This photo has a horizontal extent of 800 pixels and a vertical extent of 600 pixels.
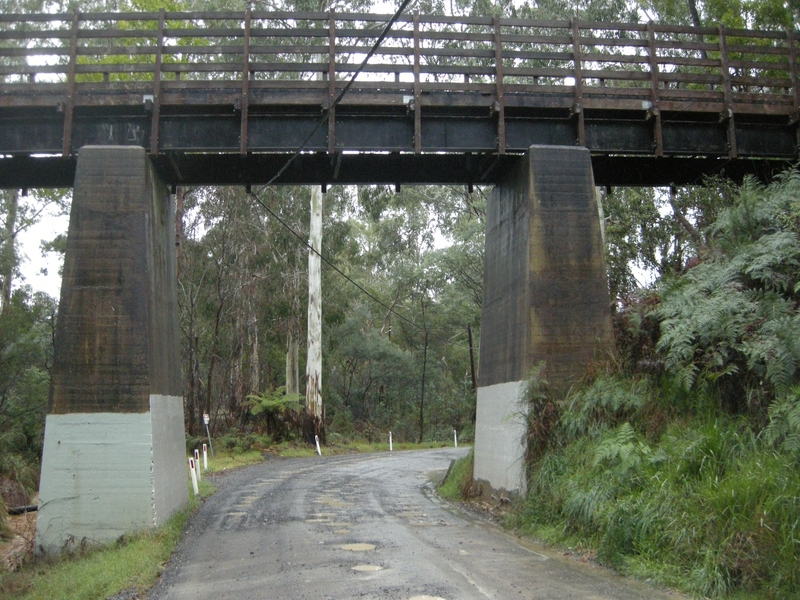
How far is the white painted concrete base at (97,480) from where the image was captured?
11.4 meters

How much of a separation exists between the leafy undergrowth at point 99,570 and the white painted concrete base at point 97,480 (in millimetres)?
273

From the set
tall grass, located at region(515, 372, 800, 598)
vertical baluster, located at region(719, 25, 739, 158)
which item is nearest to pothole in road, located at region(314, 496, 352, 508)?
tall grass, located at region(515, 372, 800, 598)

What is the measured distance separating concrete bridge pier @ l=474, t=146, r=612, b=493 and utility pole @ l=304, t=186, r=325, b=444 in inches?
722

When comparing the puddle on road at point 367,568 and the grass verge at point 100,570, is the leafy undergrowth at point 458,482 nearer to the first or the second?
the grass verge at point 100,570

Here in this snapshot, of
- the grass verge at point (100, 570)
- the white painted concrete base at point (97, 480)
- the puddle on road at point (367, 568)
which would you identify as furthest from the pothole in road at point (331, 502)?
the puddle on road at point (367, 568)

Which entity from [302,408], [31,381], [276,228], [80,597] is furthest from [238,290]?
[80,597]

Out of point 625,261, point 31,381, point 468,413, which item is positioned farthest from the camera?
point 468,413

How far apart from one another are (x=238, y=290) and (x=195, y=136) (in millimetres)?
19370

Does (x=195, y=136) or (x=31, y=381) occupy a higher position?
(x=195, y=136)

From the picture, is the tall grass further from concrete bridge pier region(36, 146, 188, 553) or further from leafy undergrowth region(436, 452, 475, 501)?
concrete bridge pier region(36, 146, 188, 553)

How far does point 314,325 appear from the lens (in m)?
31.9

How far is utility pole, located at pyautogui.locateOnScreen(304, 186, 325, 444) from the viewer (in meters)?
31.8

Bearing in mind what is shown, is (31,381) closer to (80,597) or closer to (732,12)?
(80,597)

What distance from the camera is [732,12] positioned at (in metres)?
19.0
